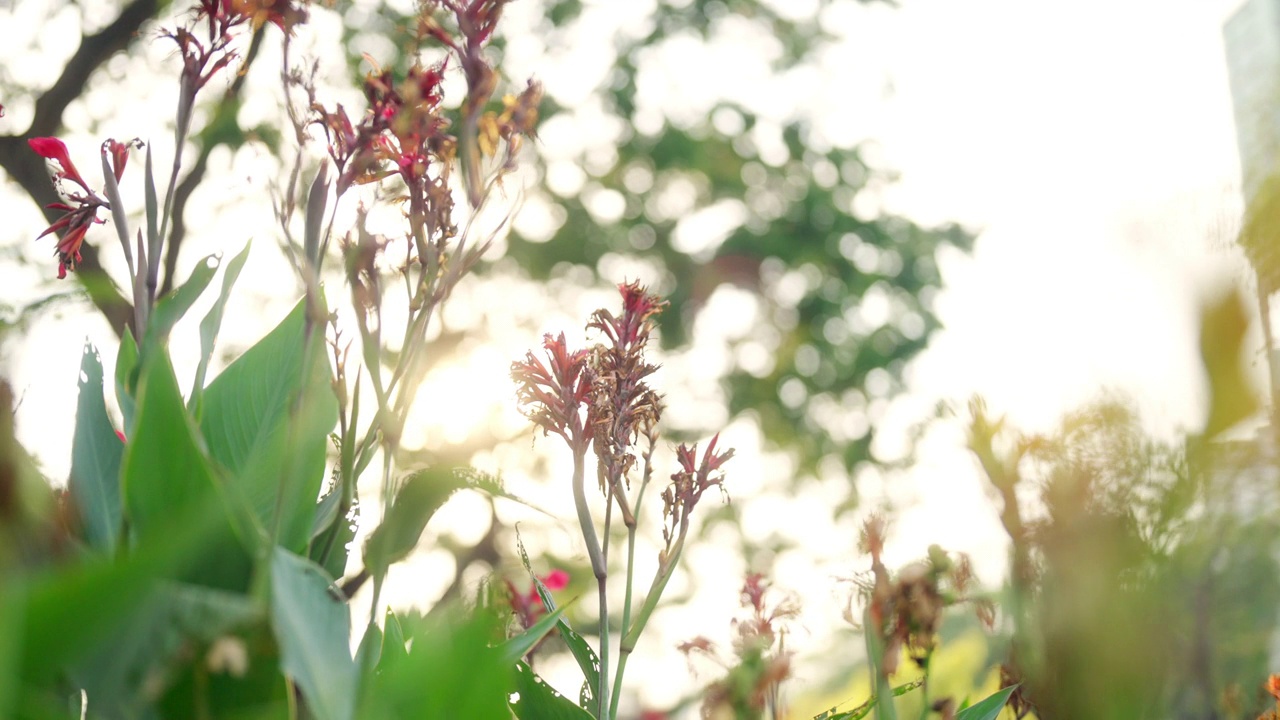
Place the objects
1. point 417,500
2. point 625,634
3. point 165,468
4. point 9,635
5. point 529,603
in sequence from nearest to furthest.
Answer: point 9,635, point 165,468, point 417,500, point 625,634, point 529,603

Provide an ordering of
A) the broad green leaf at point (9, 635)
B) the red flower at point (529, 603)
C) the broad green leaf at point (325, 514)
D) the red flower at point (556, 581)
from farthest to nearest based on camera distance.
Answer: the red flower at point (556, 581) → the red flower at point (529, 603) → the broad green leaf at point (325, 514) → the broad green leaf at point (9, 635)

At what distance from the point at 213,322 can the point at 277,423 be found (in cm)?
12

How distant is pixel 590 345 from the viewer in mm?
1055

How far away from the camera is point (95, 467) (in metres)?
0.80

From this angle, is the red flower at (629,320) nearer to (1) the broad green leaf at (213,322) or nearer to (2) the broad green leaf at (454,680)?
(1) the broad green leaf at (213,322)

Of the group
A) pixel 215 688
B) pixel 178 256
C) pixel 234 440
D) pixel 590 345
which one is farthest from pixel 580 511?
pixel 178 256

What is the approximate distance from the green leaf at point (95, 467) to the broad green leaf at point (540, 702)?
39 centimetres

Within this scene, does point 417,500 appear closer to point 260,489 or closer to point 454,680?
point 260,489

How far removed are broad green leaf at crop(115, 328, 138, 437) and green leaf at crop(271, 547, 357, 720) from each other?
0.33 metres

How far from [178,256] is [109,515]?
5904 mm

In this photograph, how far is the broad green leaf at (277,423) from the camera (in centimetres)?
67

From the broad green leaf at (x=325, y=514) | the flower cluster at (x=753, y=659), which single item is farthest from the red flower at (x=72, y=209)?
the flower cluster at (x=753, y=659)

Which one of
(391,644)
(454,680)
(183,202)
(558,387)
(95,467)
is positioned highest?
(183,202)

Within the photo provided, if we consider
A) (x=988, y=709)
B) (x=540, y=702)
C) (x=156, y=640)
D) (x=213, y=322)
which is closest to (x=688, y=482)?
(x=540, y=702)
